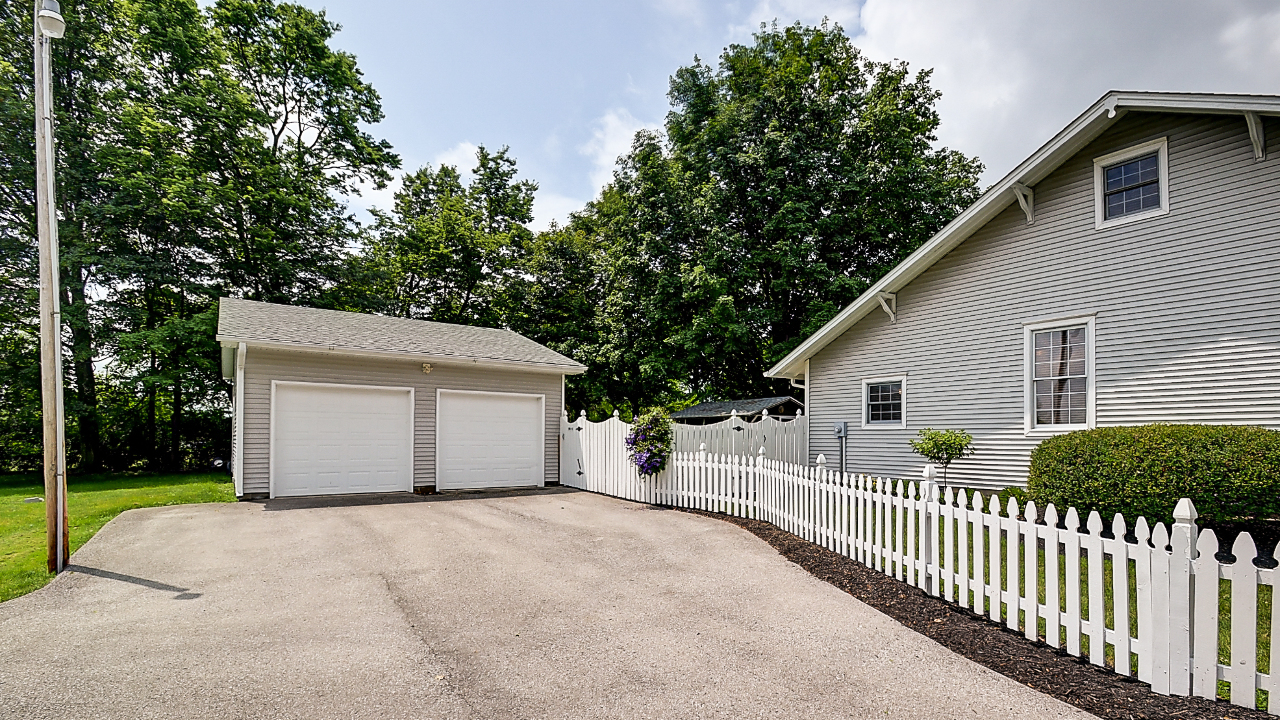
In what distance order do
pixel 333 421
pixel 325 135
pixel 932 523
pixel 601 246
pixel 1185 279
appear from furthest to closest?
pixel 601 246
pixel 325 135
pixel 333 421
pixel 1185 279
pixel 932 523

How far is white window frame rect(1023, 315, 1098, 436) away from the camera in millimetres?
8836

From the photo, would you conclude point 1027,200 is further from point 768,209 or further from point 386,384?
point 386,384

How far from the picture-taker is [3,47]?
1755cm

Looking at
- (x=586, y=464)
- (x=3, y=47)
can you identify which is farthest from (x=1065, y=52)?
(x=3, y=47)

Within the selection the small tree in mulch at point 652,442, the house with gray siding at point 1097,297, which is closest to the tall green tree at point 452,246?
the small tree in mulch at point 652,442

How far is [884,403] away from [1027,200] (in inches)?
178

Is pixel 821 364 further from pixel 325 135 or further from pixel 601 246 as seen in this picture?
pixel 325 135

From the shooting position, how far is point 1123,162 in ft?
28.5

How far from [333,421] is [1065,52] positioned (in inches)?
649

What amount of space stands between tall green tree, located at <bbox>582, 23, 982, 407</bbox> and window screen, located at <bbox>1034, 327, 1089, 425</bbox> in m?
9.73

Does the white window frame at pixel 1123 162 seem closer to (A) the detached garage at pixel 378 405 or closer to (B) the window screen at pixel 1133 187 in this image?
(B) the window screen at pixel 1133 187

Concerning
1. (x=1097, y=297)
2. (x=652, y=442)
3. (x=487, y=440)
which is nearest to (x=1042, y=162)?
(x=1097, y=297)

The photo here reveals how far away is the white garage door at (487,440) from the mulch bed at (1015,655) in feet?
27.8

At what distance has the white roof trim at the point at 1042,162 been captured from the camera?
7328mm
